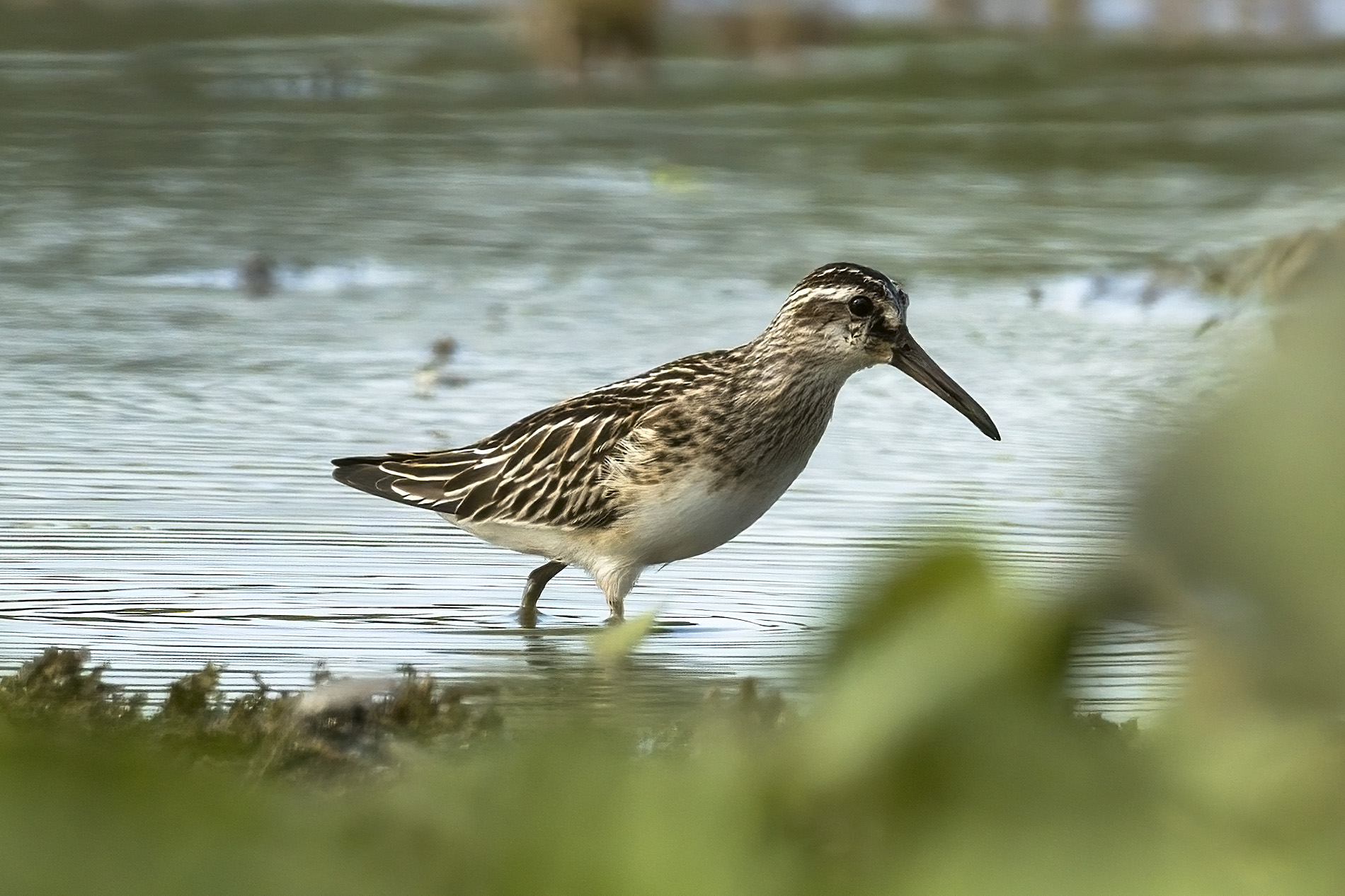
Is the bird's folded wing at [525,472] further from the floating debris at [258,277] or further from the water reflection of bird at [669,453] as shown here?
the floating debris at [258,277]

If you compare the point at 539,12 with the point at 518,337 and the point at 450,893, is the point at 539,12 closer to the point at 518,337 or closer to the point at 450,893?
the point at 518,337

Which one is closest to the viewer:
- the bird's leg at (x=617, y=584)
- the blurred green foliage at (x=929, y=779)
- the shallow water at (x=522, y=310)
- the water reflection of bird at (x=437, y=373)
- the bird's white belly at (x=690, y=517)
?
the blurred green foliage at (x=929, y=779)

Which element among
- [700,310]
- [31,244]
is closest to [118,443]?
[700,310]

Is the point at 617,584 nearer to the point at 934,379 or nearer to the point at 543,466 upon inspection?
→ the point at 543,466

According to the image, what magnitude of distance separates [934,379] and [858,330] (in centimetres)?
30

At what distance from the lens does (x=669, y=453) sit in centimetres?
754

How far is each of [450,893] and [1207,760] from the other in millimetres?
410

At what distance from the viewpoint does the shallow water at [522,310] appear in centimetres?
693

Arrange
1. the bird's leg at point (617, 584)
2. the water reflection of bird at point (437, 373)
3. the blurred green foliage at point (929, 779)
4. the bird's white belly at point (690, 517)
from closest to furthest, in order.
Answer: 1. the blurred green foliage at point (929, 779)
2. the bird's white belly at point (690, 517)
3. the bird's leg at point (617, 584)
4. the water reflection of bird at point (437, 373)

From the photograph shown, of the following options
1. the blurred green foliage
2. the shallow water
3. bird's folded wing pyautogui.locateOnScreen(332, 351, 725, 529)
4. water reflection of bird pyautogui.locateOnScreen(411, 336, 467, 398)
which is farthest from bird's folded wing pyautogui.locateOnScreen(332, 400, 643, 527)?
the blurred green foliage

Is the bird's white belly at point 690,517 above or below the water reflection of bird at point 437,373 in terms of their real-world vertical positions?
below

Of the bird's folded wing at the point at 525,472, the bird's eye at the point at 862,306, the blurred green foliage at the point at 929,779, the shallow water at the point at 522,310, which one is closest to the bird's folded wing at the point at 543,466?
the bird's folded wing at the point at 525,472

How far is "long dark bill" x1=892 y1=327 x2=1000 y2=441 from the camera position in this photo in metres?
7.94

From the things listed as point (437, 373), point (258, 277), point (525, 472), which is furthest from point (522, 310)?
point (525, 472)
